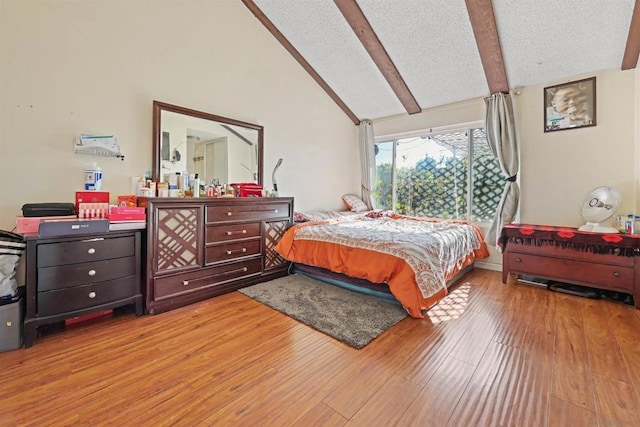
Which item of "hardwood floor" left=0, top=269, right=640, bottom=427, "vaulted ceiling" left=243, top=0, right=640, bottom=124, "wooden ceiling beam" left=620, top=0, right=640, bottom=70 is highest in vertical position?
"vaulted ceiling" left=243, top=0, right=640, bottom=124

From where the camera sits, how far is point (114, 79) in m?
2.34

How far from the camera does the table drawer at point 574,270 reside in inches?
96.6

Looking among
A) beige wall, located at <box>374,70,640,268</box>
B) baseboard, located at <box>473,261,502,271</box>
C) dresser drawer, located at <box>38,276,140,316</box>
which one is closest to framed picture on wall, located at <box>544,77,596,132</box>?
beige wall, located at <box>374,70,640,268</box>

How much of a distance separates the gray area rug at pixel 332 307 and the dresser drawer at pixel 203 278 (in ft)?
Result: 0.60

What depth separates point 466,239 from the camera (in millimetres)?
3090

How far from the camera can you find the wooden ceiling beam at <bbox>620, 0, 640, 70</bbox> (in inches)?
94.5

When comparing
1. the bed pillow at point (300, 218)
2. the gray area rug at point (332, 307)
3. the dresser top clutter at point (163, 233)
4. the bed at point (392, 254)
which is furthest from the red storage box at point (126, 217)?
the bed pillow at point (300, 218)

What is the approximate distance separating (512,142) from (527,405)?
309 cm

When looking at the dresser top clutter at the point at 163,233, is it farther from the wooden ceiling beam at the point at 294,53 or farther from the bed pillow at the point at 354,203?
the bed pillow at the point at 354,203

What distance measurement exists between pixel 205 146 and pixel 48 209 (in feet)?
4.54

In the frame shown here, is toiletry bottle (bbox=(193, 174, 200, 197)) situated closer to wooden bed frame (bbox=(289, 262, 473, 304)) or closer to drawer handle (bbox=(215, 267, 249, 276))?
drawer handle (bbox=(215, 267, 249, 276))

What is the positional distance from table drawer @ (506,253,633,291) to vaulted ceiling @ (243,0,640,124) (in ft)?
6.80

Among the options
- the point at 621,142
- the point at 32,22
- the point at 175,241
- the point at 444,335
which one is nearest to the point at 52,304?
the point at 175,241

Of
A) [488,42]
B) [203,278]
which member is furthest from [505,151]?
[203,278]
